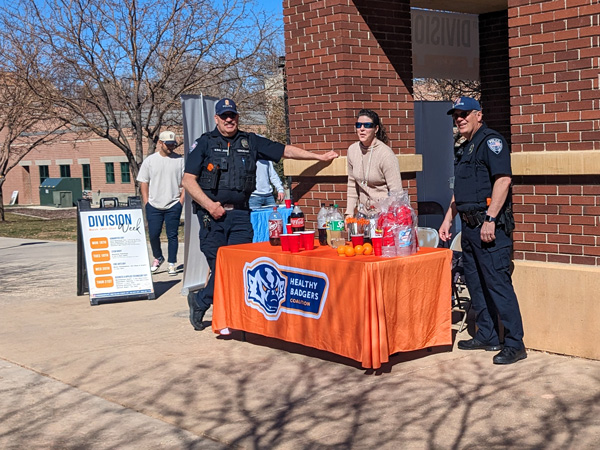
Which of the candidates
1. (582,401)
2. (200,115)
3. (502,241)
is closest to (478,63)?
(200,115)

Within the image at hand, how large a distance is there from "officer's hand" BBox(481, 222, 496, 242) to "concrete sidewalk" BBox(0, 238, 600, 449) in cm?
96

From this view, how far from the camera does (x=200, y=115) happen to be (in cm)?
945

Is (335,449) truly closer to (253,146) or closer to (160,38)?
(253,146)

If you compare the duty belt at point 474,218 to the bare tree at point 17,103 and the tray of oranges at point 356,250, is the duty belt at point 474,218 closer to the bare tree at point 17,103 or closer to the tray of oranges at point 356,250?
the tray of oranges at point 356,250

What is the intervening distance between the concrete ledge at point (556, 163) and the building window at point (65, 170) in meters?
47.3

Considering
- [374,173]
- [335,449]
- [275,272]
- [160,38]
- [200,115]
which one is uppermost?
[160,38]

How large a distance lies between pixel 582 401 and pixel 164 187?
7.23 meters

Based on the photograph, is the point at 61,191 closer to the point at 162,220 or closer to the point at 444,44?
the point at 162,220

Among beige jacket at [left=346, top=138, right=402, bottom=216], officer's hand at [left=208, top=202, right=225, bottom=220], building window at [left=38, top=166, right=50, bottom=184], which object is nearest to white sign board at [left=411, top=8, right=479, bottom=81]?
beige jacket at [left=346, top=138, right=402, bottom=216]

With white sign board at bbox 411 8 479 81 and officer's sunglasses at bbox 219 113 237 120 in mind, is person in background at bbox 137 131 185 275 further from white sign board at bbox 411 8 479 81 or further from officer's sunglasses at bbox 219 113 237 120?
officer's sunglasses at bbox 219 113 237 120

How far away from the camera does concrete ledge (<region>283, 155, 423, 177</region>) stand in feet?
26.9

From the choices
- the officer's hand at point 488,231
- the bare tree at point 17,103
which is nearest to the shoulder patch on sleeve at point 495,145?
the officer's hand at point 488,231

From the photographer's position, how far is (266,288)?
6.98 m

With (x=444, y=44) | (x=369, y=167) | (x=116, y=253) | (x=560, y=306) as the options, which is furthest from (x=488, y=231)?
(x=444, y=44)
